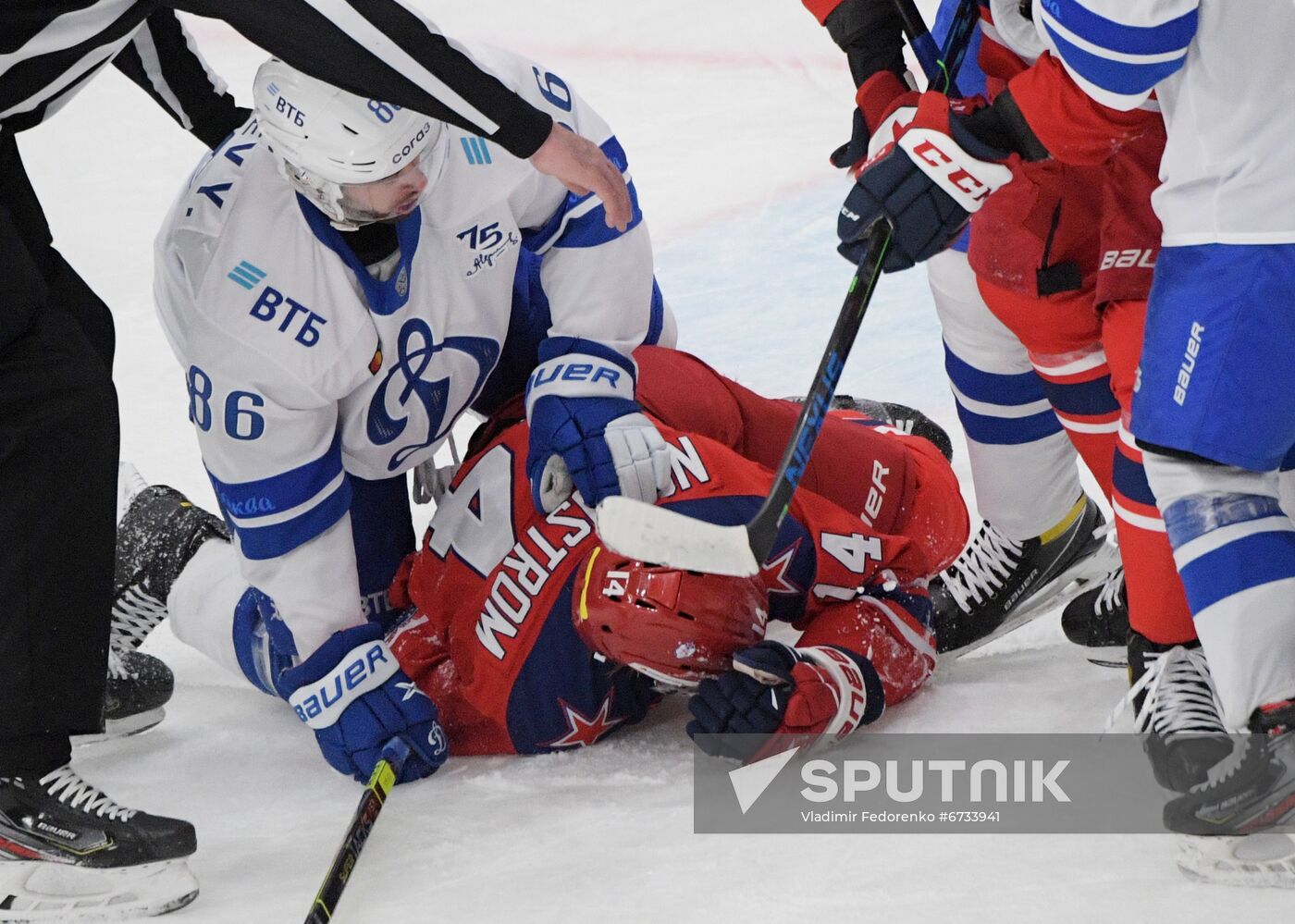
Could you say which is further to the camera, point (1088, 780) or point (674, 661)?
point (674, 661)

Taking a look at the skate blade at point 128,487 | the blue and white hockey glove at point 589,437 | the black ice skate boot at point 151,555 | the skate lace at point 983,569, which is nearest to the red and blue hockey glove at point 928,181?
the blue and white hockey glove at point 589,437

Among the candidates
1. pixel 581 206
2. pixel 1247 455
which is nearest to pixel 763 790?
pixel 1247 455

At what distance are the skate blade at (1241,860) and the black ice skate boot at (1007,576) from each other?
2.76ft

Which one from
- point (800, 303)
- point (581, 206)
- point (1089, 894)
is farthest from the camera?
point (800, 303)

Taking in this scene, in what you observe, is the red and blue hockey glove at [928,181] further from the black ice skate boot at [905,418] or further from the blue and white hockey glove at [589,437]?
the black ice skate boot at [905,418]

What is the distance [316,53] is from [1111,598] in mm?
1286

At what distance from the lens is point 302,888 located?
72.7 inches

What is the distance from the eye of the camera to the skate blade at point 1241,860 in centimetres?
159

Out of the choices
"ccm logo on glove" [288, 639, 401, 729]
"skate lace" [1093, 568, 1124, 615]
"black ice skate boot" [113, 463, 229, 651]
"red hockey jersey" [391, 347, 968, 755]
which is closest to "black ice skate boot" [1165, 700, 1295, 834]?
"red hockey jersey" [391, 347, 968, 755]

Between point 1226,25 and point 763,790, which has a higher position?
point 1226,25

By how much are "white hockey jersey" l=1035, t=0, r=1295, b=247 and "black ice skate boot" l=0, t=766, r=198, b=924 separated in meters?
1.26

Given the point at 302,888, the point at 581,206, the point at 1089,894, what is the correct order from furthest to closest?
1. the point at 581,206
2. the point at 302,888
3. the point at 1089,894

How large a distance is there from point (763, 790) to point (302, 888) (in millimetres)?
529

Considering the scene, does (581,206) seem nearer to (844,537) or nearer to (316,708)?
(844,537)
